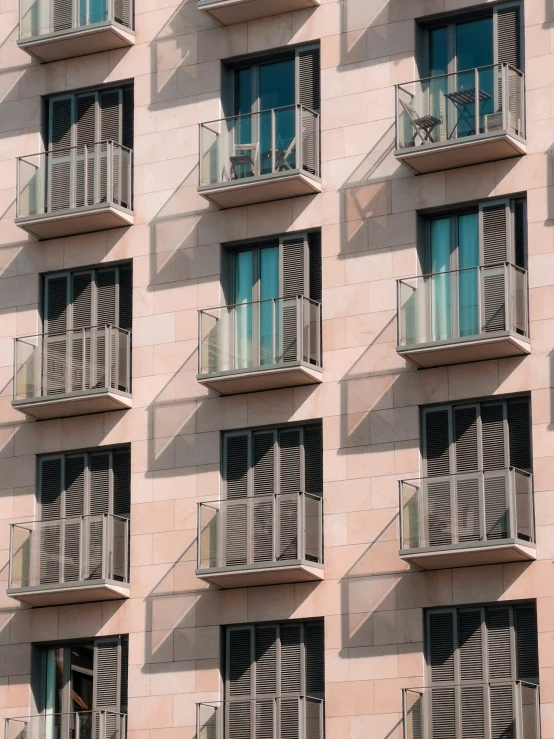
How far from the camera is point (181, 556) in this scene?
44906mm

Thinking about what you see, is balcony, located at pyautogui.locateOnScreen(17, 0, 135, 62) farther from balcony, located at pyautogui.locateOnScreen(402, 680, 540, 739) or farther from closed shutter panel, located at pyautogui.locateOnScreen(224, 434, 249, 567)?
balcony, located at pyautogui.locateOnScreen(402, 680, 540, 739)

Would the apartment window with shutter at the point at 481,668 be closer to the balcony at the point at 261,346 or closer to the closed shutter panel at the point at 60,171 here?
the balcony at the point at 261,346

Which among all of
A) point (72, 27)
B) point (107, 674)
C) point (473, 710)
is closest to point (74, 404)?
point (107, 674)

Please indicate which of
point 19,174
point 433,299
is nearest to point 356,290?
point 433,299

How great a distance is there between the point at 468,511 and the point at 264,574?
429 cm

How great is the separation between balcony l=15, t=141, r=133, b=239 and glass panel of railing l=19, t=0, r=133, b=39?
278 cm

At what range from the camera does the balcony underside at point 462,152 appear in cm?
4350

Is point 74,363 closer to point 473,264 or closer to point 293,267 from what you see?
point 293,267

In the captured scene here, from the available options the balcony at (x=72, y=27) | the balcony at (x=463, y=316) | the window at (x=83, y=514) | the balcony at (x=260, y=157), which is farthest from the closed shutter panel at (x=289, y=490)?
the balcony at (x=72, y=27)

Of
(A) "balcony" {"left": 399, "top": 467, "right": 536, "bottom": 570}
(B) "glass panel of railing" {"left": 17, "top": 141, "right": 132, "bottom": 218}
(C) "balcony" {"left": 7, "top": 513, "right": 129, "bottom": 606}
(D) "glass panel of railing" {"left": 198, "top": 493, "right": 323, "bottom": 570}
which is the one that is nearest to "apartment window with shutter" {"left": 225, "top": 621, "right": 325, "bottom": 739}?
Answer: (D) "glass panel of railing" {"left": 198, "top": 493, "right": 323, "bottom": 570}

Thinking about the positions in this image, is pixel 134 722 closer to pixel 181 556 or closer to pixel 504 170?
pixel 181 556

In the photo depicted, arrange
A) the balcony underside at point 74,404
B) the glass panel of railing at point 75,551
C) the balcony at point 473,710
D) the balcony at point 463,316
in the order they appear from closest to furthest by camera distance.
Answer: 1. the balcony at point 473,710
2. the balcony at point 463,316
3. the glass panel of railing at point 75,551
4. the balcony underside at point 74,404

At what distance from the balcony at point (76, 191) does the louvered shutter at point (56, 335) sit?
Answer: 114 centimetres

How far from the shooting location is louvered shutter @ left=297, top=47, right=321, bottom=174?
45.8 metres
